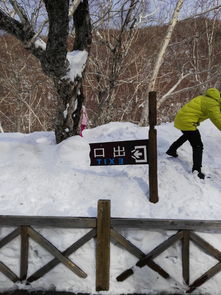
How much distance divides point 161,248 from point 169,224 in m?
0.30

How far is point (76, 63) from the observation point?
545 centimetres

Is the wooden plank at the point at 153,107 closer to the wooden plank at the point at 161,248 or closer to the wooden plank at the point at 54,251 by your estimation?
the wooden plank at the point at 161,248

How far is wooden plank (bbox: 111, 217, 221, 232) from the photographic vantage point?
3182mm

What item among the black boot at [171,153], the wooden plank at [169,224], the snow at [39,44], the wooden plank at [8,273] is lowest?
the wooden plank at [8,273]

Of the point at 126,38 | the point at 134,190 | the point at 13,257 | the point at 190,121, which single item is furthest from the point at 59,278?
the point at 126,38

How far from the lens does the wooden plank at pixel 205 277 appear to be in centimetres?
317

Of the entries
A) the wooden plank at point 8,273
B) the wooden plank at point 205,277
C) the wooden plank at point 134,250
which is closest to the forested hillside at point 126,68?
the wooden plank at point 134,250

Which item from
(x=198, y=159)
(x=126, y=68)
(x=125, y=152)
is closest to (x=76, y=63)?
(x=125, y=152)

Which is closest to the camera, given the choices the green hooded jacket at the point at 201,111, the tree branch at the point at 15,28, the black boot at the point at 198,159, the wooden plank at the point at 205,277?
the wooden plank at the point at 205,277

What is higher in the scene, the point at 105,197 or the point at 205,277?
the point at 105,197

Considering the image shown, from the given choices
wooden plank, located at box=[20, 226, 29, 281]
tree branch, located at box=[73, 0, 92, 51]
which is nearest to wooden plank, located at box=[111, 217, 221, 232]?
wooden plank, located at box=[20, 226, 29, 281]

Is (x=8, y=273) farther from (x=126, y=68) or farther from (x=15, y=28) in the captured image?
(x=126, y=68)

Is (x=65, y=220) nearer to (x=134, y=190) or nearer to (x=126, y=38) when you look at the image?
(x=134, y=190)

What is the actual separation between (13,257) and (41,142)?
295cm
